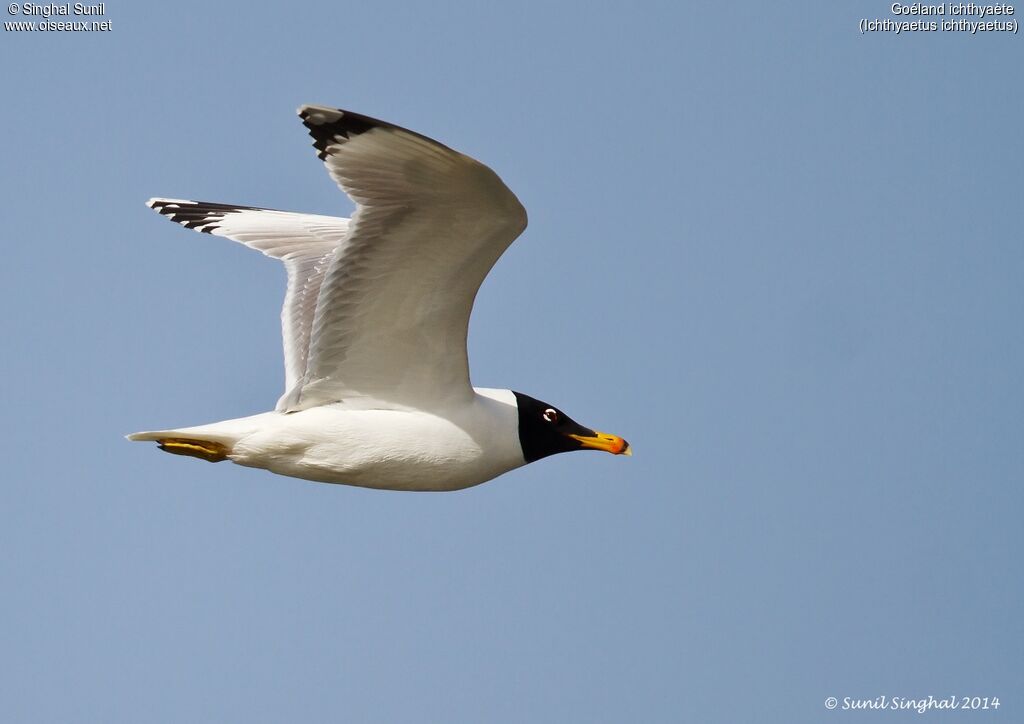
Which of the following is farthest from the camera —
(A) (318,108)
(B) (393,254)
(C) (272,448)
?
(C) (272,448)

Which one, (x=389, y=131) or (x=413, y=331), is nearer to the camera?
(x=389, y=131)

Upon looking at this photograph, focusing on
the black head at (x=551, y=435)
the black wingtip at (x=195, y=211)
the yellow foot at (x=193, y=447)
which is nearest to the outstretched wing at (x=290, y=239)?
the black wingtip at (x=195, y=211)

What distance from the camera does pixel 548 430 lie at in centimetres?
983

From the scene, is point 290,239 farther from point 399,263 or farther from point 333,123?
point 333,123

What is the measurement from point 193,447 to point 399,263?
1.77 meters

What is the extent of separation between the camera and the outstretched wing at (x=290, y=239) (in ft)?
33.4

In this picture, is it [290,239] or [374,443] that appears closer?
[374,443]

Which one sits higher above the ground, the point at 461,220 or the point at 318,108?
the point at 318,108

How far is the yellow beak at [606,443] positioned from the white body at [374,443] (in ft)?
1.96

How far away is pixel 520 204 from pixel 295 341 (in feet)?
8.45

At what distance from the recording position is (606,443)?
9.99m

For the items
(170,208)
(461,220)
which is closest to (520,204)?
(461,220)

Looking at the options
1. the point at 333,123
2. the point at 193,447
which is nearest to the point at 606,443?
the point at 193,447

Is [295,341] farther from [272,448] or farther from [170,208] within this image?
[170,208]
